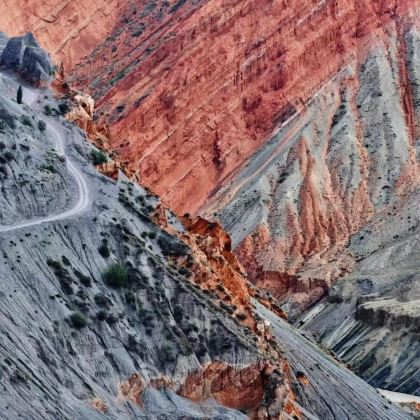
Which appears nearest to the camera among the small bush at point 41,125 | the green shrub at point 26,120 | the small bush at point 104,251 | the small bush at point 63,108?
the small bush at point 104,251

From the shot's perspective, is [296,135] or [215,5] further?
[215,5]

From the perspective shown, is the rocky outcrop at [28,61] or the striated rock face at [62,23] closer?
the rocky outcrop at [28,61]

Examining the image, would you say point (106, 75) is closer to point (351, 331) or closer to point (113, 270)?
point (351, 331)

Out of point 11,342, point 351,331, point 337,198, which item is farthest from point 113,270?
point 337,198

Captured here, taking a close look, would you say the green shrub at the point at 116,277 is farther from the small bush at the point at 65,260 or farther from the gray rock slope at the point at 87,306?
the small bush at the point at 65,260

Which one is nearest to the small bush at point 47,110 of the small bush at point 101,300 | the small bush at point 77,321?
the small bush at point 101,300
